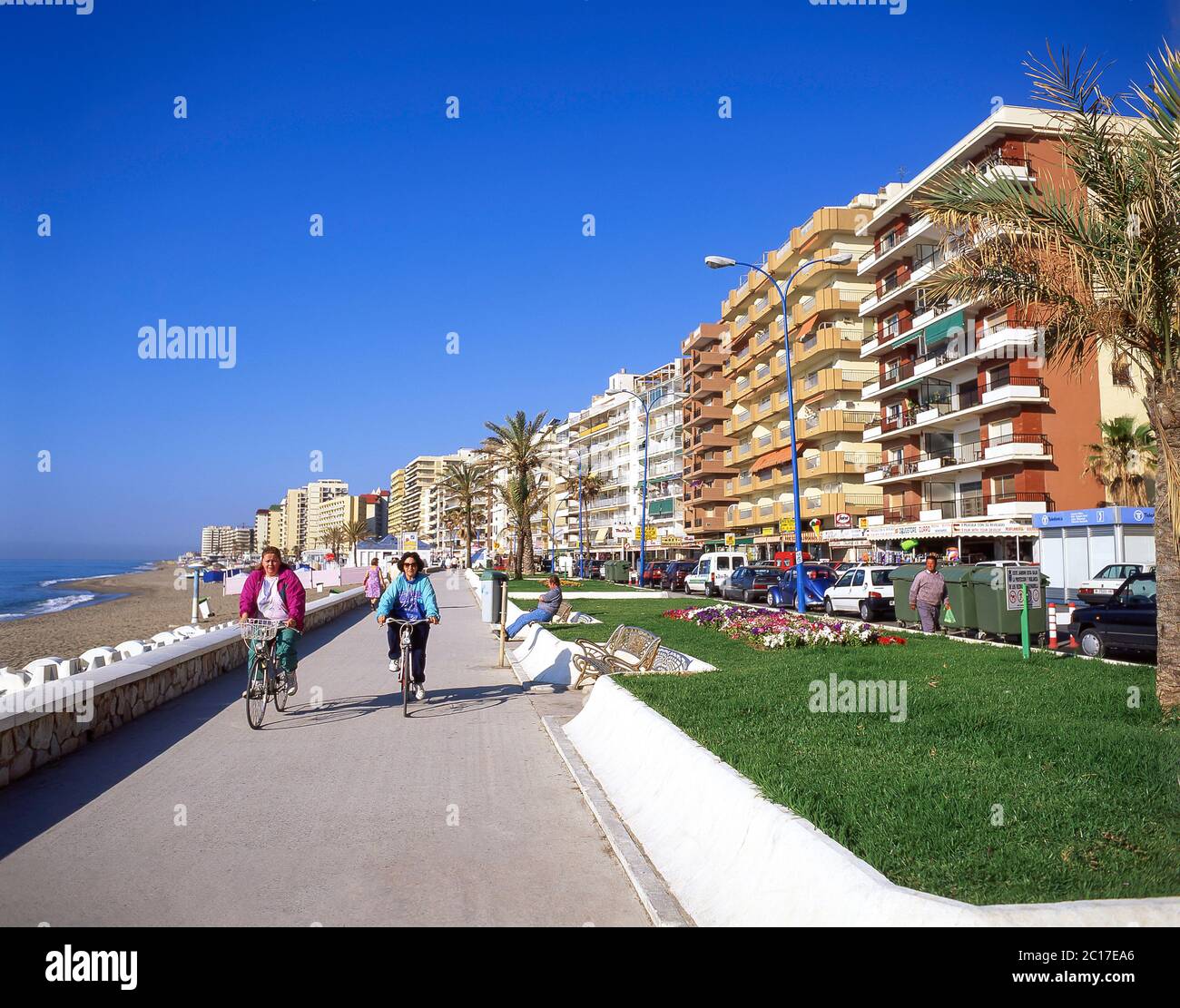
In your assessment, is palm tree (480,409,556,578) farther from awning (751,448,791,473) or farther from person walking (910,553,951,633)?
person walking (910,553,951,633)

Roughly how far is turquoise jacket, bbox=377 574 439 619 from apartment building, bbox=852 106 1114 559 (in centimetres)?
3008

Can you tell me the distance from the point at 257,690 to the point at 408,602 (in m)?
1.90

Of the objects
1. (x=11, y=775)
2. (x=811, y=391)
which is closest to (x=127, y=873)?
(x=11, y=775)

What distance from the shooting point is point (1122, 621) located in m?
13.7

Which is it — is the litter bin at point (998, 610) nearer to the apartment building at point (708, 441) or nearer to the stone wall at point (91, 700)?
the stone wall at point (91, 700)

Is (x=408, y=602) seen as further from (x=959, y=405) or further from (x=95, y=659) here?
(x=959, y=405)

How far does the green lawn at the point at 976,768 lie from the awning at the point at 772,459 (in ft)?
181

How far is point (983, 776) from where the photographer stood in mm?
5699

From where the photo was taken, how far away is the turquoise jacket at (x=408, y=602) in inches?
411

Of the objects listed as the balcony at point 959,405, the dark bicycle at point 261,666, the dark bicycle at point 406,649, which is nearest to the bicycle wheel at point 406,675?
the dark bicycle at point 406,649

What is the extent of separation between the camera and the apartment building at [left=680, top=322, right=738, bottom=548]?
79.6 m
